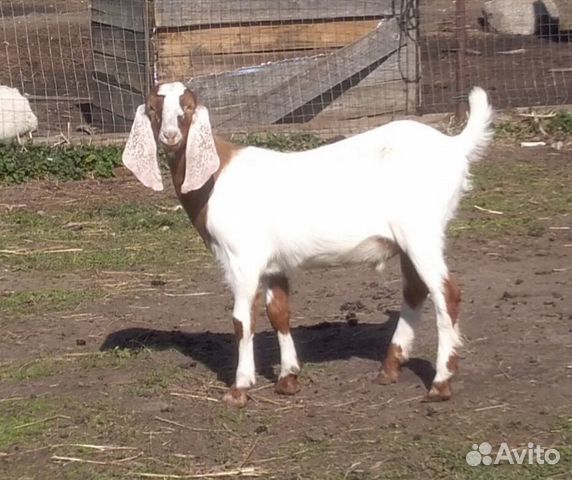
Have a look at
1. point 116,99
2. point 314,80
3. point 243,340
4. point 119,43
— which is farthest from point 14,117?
point 243,340

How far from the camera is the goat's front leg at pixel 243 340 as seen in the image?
18.5 feet

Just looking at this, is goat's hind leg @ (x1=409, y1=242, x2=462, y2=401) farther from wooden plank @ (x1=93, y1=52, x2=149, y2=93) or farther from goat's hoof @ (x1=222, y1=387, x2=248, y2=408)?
wooden plank @ (x1=93, y1=52, x2=149, y2=93)

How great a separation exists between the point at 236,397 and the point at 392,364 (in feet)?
2.38

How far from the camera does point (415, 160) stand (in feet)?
17.9

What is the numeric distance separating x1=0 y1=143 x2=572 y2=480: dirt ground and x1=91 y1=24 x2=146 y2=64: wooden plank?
3.40 m

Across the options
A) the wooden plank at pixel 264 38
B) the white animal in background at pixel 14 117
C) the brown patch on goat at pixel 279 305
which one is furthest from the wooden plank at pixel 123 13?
the brown patch on goat at pixel 279 305

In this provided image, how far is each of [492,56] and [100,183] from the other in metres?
6.64

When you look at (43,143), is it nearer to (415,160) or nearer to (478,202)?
(478,202)

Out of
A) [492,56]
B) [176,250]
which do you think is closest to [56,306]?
[176,250]

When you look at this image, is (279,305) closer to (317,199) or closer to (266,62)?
(317,199)

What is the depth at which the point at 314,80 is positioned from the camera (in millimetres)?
11508

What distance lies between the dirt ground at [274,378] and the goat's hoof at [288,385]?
0.14 ft

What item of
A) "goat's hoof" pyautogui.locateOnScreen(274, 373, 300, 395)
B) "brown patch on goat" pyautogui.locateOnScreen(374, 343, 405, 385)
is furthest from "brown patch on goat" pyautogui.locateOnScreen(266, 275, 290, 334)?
"brown patch on goat" pyautogui.locateOnScreen(374, 343, 405, 385)

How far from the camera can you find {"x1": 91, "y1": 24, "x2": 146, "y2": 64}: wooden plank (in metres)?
11.4
